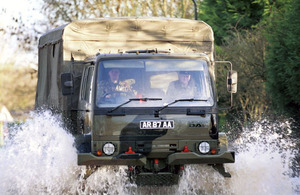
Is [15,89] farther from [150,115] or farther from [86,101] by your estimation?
[150,115]

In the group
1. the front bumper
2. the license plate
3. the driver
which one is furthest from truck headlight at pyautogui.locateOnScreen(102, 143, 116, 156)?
the driver

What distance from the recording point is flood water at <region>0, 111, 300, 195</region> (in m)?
10.8

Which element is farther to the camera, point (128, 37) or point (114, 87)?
point (128, 37)

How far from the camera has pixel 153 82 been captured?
10844mm

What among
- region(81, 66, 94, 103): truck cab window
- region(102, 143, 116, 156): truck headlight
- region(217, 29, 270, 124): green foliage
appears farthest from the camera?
region(217, 29, 270, 124): green foliage

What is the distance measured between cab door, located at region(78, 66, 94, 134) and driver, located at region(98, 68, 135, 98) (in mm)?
293

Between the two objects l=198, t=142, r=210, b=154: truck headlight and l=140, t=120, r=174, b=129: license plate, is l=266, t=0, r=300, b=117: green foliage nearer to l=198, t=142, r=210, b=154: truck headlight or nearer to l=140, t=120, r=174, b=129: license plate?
l=198, t=142, r=210, b=154: truck headlight

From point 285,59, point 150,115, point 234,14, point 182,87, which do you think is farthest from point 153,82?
point 234,14

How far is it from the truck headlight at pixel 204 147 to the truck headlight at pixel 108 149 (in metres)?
1.22

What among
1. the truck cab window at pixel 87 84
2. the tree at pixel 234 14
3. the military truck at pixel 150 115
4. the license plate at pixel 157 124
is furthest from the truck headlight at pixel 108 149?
the tree at pixel 234 14

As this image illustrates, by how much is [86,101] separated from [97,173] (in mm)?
1218

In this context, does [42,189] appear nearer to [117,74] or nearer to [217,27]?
[117,74]

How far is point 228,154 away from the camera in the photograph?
1046cm

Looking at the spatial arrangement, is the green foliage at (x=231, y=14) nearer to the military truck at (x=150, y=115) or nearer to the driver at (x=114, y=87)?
the military truck at (x=150, y=115)
